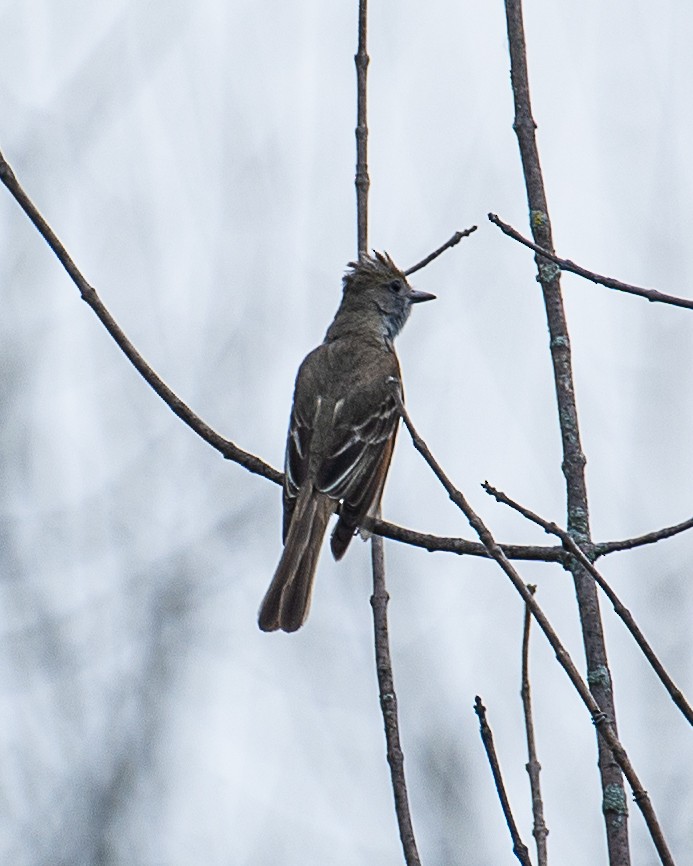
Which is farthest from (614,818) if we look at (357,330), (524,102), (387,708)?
(357,330)

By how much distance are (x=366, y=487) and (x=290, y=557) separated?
1.99ft

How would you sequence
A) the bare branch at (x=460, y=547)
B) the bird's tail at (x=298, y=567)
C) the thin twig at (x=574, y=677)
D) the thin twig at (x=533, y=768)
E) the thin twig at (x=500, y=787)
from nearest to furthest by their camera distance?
1. the thin twig at (x=574, y=677)
2. the thin twig at (x=500, y=787)
3. the thin twig at (x=533, y=768)
4. the bare branch at (x=460, y=547)
5. the bird's tail at (x=298, y=567)

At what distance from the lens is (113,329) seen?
3.83 metres

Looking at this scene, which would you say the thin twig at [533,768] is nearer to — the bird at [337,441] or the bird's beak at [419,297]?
the bird at [337,441]

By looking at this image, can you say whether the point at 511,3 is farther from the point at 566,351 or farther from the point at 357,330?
the point at 357,330

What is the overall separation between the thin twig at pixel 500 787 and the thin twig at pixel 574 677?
1.03 ft

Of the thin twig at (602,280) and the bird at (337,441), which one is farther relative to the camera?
the bird at (337,441)

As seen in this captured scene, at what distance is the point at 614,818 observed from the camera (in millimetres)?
3025

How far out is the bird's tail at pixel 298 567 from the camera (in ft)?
17.4

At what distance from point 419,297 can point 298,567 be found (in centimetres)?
254

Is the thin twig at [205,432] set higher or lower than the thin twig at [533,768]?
higher

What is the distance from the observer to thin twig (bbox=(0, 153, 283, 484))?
3.64 meters

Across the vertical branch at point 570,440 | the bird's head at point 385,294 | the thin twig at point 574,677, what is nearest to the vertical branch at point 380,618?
the vertical branch at point 570,440

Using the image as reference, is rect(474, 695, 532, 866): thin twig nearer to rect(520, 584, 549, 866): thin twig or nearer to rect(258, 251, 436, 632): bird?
rect(520, 584, 549, 866): thin twig
